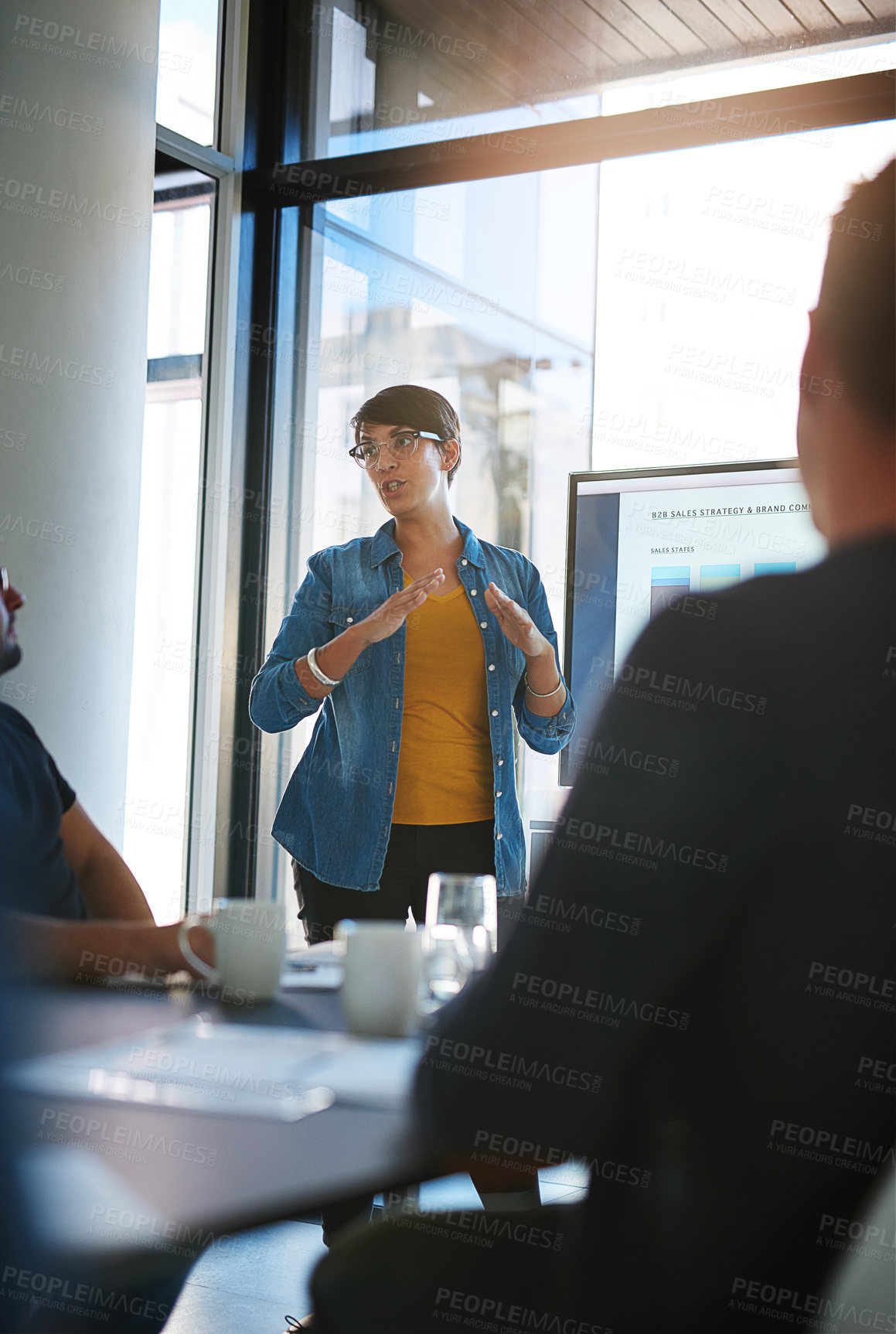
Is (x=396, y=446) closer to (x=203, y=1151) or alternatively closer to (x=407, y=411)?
(x=407, y=411)

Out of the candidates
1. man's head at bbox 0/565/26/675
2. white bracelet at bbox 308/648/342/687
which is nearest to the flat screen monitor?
white bracelet at bbox 308/648/342/687

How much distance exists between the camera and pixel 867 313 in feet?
2.46

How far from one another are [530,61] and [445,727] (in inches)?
94.5

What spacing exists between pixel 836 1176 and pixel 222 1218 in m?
0.40

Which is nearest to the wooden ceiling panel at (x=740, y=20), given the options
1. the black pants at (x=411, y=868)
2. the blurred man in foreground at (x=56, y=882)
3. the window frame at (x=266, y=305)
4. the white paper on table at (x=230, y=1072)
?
the window frame at (x=266, y=305)

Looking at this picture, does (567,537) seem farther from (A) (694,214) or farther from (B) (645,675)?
(B) (645,675)

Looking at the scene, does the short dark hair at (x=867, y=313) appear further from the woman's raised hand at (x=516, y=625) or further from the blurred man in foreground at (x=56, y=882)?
the woman's raised hand at (x=516, y=625)

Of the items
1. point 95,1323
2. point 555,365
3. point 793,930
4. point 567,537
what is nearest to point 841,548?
point 793,930

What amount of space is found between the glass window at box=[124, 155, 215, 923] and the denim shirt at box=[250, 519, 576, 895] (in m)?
1.37

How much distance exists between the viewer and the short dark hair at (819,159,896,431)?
2.46 feet

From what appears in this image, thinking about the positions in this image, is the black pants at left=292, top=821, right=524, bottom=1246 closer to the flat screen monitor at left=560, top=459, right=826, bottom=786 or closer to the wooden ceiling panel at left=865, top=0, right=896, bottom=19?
the flat screen monitor at left=560, top=459, right=826, bottom=786

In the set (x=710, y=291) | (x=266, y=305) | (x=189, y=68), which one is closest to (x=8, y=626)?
(x=710, y=291)

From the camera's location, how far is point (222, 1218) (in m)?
0.79

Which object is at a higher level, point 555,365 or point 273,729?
point 555,365
